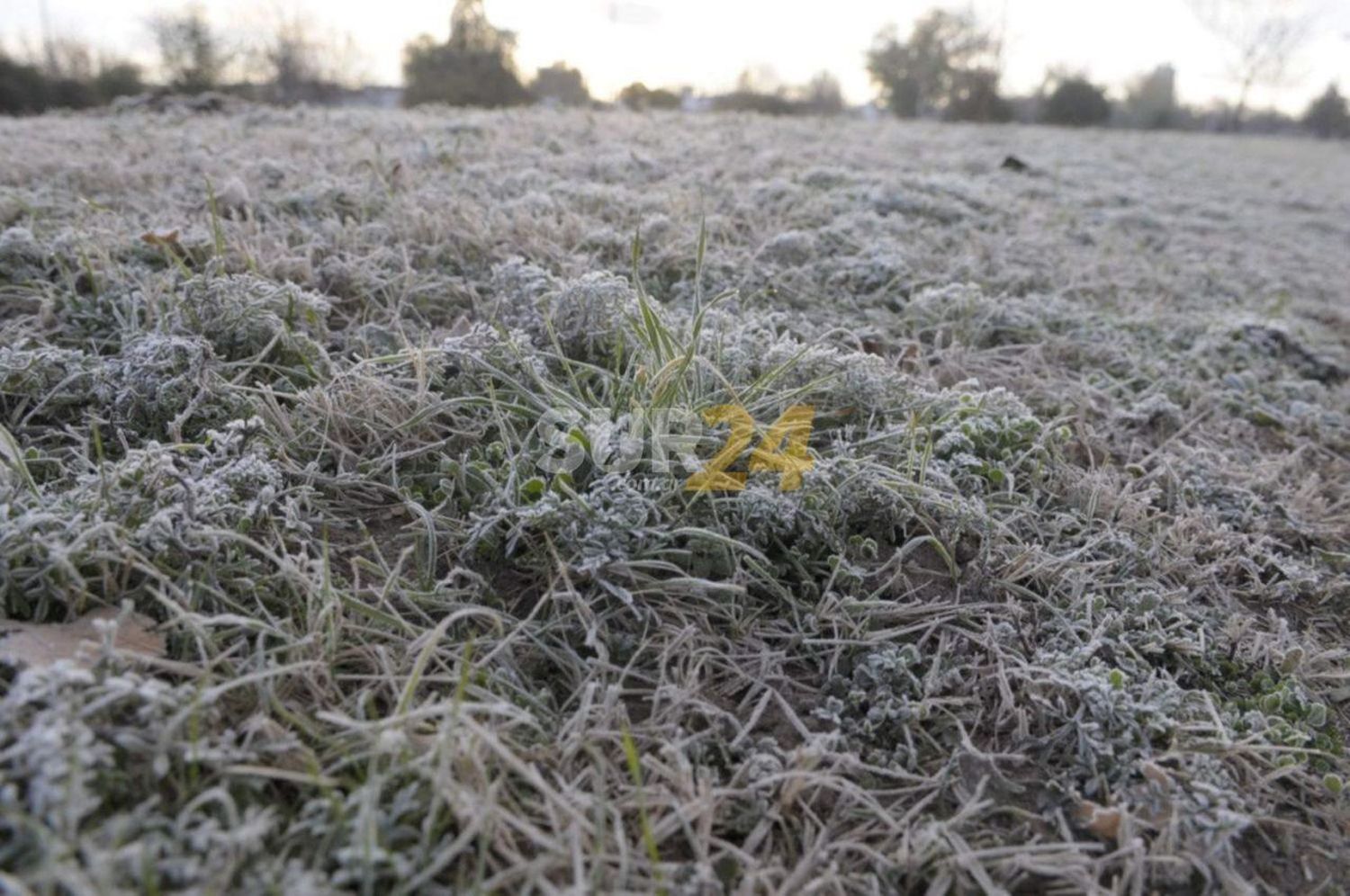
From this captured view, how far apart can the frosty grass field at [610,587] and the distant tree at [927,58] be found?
66.5ft

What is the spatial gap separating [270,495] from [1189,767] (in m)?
1.52

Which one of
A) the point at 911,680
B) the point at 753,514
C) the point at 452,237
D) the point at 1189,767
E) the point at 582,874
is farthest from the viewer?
the point at 452,237

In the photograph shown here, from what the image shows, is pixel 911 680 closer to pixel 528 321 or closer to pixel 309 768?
pixel 309 768

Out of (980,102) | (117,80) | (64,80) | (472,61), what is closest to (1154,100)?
(980,102)

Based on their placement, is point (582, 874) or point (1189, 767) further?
point (1189, 767)

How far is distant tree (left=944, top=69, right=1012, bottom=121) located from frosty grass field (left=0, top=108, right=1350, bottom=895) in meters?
16.5

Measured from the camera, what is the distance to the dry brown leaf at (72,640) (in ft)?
3.33

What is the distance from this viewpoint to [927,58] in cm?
2106

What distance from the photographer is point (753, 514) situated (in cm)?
144

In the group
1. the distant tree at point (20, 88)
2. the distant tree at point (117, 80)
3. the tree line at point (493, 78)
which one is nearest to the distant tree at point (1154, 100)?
the tree line at point (493, 78)

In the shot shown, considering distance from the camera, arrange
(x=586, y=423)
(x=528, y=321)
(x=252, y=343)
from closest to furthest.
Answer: (x=586, y=423), (x=252, y=343), (x=528, y=321)

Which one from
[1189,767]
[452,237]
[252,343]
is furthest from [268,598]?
[452,237]

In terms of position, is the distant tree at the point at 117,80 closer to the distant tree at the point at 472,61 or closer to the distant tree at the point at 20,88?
the distant tree at the point at 20,88

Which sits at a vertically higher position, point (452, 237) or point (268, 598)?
point (452, 237)
